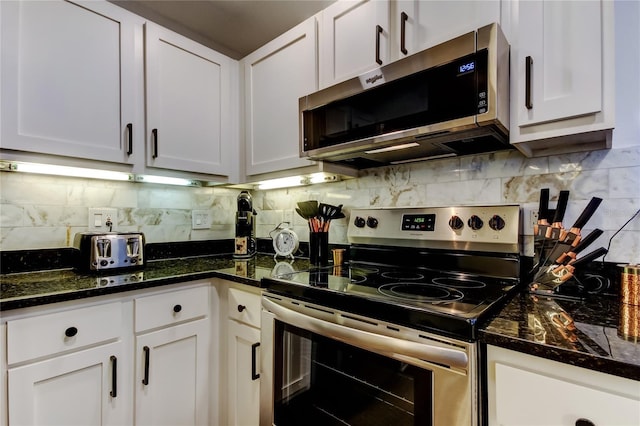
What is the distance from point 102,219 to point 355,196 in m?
1.38

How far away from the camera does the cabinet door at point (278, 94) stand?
1.63 metres

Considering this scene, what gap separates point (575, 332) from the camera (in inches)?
28.4

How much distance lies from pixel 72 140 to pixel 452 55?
1.56 metres

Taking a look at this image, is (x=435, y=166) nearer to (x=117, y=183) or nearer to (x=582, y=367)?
A: (x=582, y=367)

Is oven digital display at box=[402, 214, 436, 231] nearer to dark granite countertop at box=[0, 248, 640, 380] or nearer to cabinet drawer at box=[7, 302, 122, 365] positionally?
dark granite countertop at box=[0, 248, 640, 380]

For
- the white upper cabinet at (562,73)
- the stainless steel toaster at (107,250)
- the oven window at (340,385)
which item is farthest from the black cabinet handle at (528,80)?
the stainless steel toaster at (107,250)

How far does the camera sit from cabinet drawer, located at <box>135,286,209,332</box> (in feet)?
4.36

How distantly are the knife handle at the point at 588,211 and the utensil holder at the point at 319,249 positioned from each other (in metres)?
1.04

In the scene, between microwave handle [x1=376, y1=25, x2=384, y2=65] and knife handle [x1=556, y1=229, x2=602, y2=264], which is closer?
knife handle [x1=556, y1=229, x2=602, y2=264]

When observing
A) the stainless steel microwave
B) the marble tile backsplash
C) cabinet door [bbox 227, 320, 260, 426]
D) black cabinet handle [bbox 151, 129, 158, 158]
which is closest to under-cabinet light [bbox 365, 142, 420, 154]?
the stainless steel microwave

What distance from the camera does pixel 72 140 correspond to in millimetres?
1385

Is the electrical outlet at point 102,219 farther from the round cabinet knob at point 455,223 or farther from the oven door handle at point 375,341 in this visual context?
the round cabinet knob at point 455,223

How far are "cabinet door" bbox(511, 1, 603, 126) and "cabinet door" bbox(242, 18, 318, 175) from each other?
0.90 m

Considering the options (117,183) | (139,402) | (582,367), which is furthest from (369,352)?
(117,183)
